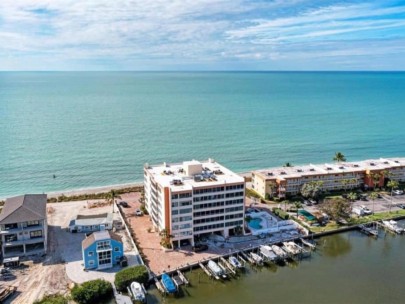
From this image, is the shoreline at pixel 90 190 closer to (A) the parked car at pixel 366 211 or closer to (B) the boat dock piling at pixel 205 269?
(B) the boat dock piling at pixel 205 269

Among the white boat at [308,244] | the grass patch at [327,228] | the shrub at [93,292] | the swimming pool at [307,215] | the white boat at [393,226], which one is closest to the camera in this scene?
the shrub at [93,292]

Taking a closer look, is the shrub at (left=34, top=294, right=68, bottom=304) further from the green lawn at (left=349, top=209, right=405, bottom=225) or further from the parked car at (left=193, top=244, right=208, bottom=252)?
the green lawn at (left=349, top=209, right=405, bottom=225)

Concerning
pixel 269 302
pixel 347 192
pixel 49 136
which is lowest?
pixel 269 302

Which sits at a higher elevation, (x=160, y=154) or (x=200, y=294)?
(x=160, y=154)

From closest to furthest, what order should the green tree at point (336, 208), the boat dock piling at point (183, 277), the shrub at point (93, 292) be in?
the shrub at point (93, 292) < the boat dock piling at point (183, 277) < the green tree at point (336, 208)

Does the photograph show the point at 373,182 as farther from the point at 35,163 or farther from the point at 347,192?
the point at 35,163

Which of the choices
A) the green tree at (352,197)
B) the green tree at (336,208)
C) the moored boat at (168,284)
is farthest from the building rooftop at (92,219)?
the green tree at (352,197)

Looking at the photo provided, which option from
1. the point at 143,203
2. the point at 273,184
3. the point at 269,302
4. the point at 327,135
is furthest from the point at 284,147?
the point at 269,302

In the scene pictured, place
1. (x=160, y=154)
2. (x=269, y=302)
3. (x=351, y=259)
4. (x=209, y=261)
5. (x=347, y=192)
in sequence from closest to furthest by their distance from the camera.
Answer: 1. (x=269, y=302)
2. (x=209, y=261)
3. (x=351, y=259)
4. (x=347, y=192)
5. (x=160, y=154)
